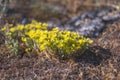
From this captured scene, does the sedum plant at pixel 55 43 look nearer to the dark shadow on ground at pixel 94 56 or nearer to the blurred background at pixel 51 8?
the dark shadow on ground at pixel 94 56

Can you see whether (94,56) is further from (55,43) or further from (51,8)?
(51,8)

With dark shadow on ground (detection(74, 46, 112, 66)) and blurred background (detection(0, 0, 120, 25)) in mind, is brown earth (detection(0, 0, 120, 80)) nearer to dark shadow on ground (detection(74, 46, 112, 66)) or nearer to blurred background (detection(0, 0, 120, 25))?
dark shadow on ground (detection(74, 46, 112, 66))

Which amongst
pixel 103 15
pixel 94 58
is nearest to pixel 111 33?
pixel 94 58

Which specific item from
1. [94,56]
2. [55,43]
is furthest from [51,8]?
[55,43]

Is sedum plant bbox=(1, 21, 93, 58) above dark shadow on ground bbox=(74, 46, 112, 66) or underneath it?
above

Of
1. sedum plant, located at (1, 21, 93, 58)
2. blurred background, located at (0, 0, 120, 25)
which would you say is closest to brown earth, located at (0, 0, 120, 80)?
sedum plant, located at (1, 21, 93, 58)

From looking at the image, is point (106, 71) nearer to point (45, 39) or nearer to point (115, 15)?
point (45, 39)

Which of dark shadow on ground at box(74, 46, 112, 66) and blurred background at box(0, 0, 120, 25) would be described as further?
blurred background at box(0, 0, 120, 25)

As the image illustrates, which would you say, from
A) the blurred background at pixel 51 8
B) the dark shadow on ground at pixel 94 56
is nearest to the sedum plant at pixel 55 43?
the dark shadow on ground at pixel 94 56

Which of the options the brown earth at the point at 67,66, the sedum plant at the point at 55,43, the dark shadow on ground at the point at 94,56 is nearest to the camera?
the brown earth at the point at 67,66
